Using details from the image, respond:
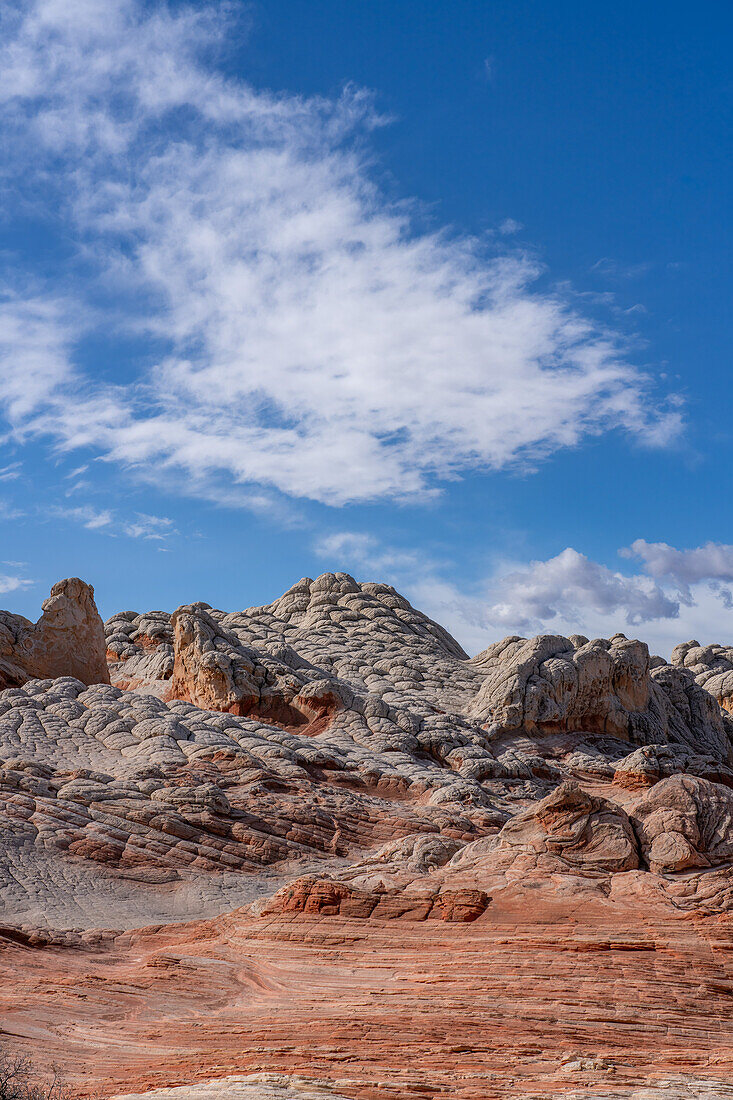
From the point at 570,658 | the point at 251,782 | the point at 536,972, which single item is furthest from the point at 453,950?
the point at 570,658

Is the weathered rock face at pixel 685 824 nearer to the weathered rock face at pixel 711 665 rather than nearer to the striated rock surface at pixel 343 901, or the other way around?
the striated rock surface at pixel 343 901

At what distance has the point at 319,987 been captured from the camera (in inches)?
595

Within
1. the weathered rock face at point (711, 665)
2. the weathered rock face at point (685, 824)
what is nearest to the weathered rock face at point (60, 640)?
the weathered rock face at point (685, 824)

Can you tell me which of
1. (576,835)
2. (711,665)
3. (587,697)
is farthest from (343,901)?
(711,665)

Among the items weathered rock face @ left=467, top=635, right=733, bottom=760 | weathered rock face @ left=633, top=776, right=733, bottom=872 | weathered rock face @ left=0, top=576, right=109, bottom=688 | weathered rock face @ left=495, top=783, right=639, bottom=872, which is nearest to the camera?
weathered rock face @ left=633, top=776, right=733, bottom=872

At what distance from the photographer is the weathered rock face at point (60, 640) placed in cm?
4672

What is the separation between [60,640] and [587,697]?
27.1m

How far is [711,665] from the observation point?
7256 centimetres

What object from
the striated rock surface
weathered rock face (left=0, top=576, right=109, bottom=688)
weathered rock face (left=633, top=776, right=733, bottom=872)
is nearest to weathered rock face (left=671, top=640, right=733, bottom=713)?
the striated rock surface

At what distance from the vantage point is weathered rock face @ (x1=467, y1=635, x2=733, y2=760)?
4741 cm

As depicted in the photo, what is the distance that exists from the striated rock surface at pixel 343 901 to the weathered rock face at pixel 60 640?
213 cm

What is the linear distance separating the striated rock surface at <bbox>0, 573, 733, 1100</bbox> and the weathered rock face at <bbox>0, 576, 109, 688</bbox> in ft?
7.00

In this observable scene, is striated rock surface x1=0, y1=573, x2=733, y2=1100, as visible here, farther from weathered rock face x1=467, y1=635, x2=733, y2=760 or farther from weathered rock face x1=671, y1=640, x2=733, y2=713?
weathered rock face x1=671, y1=640, x2=733, y2=713

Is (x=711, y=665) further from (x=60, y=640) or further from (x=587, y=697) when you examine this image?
(x=60, y=640)
